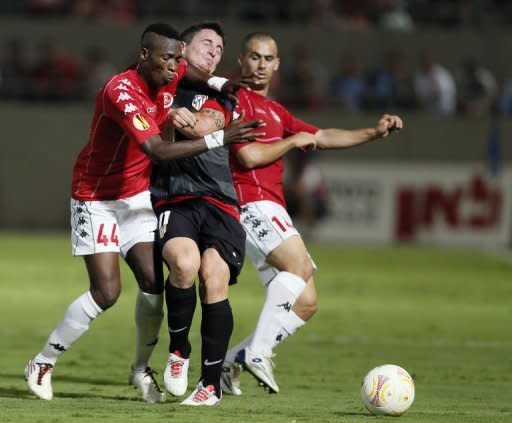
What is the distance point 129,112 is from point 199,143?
49cm

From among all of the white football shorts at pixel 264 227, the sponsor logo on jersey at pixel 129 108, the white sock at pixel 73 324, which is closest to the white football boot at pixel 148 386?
the white sock at pixel 73 324

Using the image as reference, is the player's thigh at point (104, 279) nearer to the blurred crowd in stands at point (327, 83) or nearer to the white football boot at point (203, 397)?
the white football boot at point (203, 397)

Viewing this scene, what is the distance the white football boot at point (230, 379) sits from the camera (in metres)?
8.82

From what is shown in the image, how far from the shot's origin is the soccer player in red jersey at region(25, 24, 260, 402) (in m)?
8.05

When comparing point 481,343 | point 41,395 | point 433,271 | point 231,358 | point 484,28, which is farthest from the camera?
point 484,28

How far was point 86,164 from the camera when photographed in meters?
8.41

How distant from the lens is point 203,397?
26.0ft

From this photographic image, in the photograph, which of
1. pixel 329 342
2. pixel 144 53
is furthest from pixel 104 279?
pixel 329 342

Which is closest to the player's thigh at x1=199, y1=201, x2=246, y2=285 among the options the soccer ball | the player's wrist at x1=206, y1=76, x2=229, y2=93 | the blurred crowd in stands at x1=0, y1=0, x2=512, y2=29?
the player's wrist at x1=206, y1=76, x2=229, y2=93

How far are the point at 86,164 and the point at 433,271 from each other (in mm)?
12161

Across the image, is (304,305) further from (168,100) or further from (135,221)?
(168,100)

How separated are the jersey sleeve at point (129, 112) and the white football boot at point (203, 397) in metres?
1.53

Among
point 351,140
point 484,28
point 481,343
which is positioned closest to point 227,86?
point 351,140

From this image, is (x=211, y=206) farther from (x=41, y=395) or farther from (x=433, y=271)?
(x=433, y=271)
